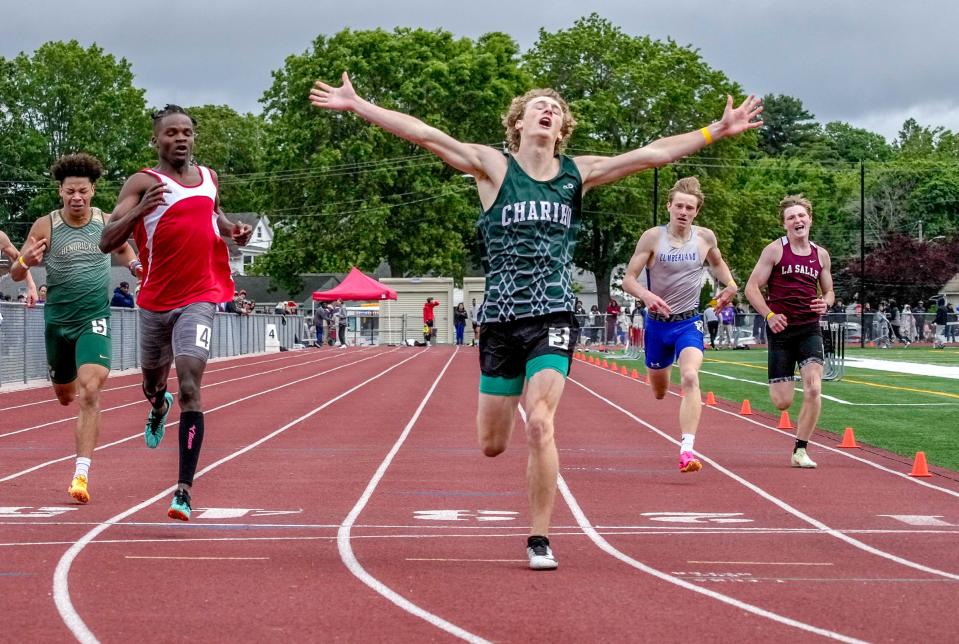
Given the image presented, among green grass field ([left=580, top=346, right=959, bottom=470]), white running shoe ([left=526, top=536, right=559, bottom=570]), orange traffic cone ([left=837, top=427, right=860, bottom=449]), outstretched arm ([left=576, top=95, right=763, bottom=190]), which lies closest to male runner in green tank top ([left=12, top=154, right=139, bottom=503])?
outstretched arm ([left=576, top=95, right=763, bottom=190])

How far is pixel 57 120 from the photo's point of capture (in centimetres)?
8000

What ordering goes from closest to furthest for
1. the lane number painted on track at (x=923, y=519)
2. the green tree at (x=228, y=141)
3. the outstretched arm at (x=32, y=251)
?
1. the lane number painted on track at (x=923, y=519)
2. the outstretched arm at (x=32, y=251)
3. the green tree at (x=228, y=141)

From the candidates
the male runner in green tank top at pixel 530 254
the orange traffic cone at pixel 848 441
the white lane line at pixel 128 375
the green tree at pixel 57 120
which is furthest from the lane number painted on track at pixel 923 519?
the green tree at pixel 57 120

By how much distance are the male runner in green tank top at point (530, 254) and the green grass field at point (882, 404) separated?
5893 millimetres

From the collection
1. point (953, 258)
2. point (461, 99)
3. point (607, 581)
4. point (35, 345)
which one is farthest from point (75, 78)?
point (607, 581)

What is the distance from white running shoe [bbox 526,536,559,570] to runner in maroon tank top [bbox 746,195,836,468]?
18.0 ft

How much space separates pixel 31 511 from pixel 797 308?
605 centimetres

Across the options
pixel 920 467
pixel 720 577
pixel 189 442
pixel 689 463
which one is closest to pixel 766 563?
pixel 720 577

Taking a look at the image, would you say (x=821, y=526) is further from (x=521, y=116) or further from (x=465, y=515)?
(x=521, y=116)

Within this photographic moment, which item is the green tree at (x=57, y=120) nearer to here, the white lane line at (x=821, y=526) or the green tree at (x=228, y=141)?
the green tree at (x=228, y=141)

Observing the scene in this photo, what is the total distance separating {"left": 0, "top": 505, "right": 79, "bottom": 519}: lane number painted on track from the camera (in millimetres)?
8211

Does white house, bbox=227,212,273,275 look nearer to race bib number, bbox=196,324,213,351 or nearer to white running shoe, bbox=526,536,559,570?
race bib number, bbox=196,324,213,351

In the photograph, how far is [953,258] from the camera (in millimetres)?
68938

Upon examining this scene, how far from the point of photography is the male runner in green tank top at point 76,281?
921 cm
